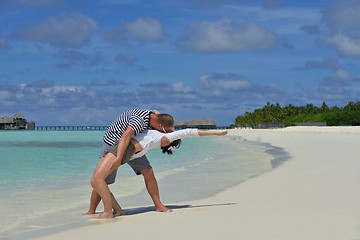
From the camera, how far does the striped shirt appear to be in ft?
24.0

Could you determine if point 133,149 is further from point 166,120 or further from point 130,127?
point 166,120

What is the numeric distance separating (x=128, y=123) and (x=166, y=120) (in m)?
0.47

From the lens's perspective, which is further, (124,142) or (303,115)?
(303,115)

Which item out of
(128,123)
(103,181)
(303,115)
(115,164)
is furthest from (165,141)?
(303,115)

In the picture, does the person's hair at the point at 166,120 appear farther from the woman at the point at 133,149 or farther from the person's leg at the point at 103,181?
the person's leg at the point at 103,181

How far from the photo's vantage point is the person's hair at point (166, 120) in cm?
744

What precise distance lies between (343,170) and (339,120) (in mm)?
97824

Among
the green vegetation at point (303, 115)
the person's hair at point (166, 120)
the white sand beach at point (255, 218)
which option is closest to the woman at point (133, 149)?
the person's hair at point (166, 120)

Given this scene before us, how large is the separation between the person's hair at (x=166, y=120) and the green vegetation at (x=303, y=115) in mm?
103086

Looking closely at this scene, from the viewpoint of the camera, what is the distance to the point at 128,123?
7.30 m

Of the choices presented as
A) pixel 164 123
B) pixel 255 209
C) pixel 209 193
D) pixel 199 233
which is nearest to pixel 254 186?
pixel 209 193

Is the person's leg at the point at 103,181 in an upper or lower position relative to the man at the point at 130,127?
lower

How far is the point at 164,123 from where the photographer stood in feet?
24.4

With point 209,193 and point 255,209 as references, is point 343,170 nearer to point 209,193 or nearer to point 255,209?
point 209,193
